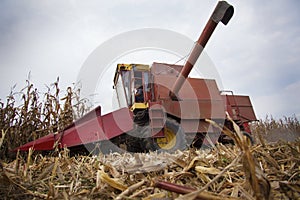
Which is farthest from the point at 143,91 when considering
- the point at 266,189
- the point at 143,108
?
the point at 266,189

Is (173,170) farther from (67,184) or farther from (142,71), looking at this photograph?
(142,71)

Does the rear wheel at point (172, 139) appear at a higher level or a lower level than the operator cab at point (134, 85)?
lower

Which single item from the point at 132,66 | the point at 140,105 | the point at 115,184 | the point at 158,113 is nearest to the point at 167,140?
the point at 158,113

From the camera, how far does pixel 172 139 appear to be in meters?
4.73

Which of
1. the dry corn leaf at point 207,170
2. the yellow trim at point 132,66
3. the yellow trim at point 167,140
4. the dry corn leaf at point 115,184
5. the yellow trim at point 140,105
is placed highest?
the yellow trim at point 132,66

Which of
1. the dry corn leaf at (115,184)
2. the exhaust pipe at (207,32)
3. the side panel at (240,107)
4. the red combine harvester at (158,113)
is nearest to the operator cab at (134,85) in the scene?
the red combine harvester at (158,113)

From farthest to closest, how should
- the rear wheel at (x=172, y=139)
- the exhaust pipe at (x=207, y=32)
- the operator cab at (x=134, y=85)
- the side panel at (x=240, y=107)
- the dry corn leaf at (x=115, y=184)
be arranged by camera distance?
the side panel at (x=240, y=107) < the operator cab at (x=134, y=85) < the rear wheel at (x=172, y=139) < the exhaust pipe at (x=207, y=32) < the dry corn leaf at (x=115, y=184)

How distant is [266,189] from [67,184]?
2.02 feet

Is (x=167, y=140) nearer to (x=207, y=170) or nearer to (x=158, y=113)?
(x=158, y=113)

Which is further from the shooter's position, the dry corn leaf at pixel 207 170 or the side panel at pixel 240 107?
the side panel at pixel 240 107

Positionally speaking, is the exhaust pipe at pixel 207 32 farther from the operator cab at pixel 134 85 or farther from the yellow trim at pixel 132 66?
the yellow trim at pixel 132 66

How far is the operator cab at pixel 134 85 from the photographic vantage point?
5.19 metres

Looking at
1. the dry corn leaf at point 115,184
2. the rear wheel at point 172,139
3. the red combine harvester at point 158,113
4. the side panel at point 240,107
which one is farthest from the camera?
the side panel at point 240,107

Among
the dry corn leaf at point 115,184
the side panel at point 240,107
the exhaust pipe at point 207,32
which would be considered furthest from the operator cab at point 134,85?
the dry corn leaf at point 115,184
